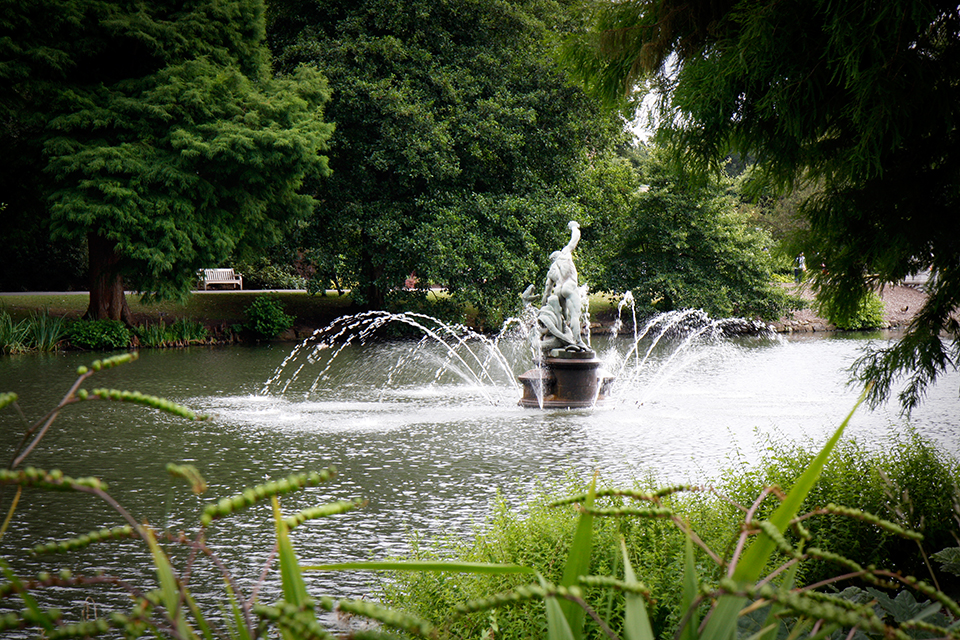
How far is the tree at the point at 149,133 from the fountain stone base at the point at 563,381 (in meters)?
11.2

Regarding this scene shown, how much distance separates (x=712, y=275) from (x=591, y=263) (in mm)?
6222

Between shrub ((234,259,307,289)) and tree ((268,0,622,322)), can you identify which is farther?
shrub ((234,259,307,289))

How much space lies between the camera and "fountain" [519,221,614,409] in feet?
41.1

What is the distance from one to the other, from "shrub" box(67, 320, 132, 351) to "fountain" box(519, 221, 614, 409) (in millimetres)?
13170

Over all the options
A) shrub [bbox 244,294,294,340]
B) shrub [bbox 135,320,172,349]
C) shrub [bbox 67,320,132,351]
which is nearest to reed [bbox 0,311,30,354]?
shrub [bbox 67,320,132,351]

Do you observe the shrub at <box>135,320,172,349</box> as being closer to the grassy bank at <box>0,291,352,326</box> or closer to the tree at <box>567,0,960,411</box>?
the grassy bank at <box>0,291,352,326</box>

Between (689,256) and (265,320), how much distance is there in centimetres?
1582

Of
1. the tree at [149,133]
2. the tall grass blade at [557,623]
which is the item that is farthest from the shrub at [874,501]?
the tree at [149,133]

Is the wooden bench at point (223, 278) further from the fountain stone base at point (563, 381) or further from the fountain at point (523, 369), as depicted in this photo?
the fountain stone base at point (563, 381)

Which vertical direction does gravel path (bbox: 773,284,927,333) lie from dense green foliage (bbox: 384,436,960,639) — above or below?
above

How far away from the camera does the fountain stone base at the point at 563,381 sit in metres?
12.5

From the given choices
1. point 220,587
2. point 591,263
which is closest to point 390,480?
point 220,587

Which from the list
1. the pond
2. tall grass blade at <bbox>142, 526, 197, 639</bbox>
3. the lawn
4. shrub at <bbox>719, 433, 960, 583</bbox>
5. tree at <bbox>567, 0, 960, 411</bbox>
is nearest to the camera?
tall grass blade at <bbox>142, 526, 197, 639</bbox>

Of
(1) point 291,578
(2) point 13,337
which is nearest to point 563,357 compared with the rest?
(1) point 291,578
